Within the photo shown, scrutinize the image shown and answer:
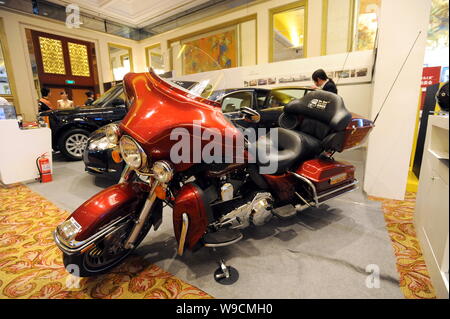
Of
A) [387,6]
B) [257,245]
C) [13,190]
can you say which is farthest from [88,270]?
[387,6]

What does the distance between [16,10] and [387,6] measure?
8915mm

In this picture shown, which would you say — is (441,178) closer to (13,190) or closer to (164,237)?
(164,237)

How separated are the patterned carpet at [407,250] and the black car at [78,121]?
4.02 meters

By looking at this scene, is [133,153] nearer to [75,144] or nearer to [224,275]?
[224,275]

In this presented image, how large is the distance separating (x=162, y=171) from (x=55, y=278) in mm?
1052

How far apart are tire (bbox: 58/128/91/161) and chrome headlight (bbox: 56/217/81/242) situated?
3425 millimetres

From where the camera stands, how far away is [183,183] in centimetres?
129

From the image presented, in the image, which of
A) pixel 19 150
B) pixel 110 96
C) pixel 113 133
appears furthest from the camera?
pixel 110 96

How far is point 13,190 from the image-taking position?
2.93 meters

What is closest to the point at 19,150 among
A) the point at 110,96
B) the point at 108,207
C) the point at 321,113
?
the point at 110,96

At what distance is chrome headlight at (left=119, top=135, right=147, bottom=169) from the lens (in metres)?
1.09

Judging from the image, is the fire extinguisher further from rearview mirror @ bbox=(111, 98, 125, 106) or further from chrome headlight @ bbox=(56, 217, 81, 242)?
chrome headlight @ bbox=(56, 217, 81, 242)

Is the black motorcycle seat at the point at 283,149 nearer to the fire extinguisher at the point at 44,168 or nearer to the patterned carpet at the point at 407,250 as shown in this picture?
the patterned carpet at the point at 407,250

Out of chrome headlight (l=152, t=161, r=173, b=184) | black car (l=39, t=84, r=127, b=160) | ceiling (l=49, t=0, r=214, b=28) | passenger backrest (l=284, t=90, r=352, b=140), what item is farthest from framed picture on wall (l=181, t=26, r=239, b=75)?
chrome headlight (l=152, t=161, r=173, b=184)
